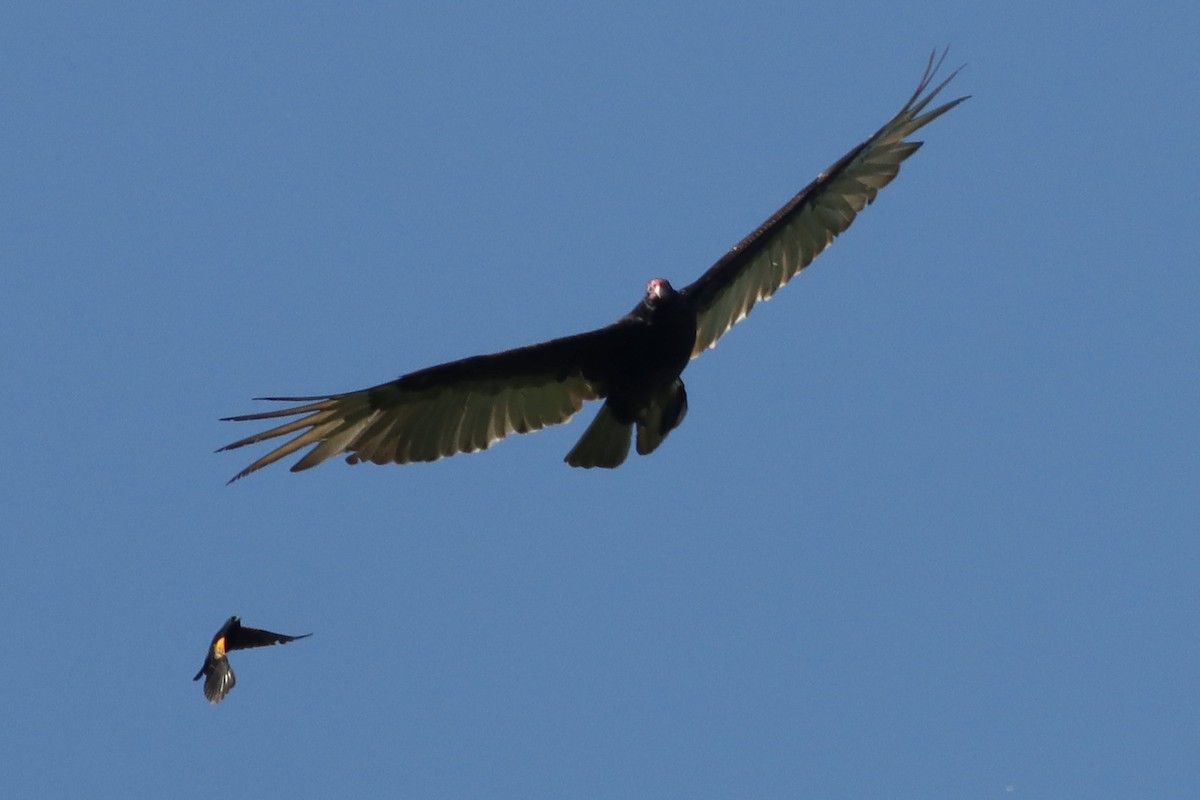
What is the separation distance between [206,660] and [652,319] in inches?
146

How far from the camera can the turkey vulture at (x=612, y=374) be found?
1157 cm

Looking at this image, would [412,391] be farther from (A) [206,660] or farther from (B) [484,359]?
(A) [206,660]

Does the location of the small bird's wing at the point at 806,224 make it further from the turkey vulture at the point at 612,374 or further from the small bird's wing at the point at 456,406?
the small bird's wing at the point at 456,406

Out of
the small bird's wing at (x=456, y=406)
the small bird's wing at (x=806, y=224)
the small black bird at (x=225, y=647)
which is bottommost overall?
the small black bird at (x=225, y=647)

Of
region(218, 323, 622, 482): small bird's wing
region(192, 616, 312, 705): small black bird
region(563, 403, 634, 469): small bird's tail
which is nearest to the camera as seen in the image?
region(192, 616, 312, 705): small black bird

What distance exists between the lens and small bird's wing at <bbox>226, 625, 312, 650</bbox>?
433 inches

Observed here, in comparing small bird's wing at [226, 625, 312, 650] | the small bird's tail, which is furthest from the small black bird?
the small bird's tail

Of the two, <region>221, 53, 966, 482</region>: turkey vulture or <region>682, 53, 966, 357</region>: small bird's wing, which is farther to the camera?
<region>682, 53, 966, 357</region>: small bird's wing

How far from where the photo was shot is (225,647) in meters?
10.8

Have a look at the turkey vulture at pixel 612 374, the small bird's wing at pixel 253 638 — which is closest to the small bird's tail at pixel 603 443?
the turkey vulture at pixel 612 374

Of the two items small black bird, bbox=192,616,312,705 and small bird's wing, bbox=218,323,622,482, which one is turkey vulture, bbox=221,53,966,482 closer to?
small bird's wing, bbox=218,323,622,482

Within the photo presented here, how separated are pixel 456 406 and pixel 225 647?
2371 mm

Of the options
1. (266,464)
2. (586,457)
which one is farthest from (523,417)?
(266,464)

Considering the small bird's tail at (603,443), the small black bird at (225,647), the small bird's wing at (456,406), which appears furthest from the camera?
the small bird's tail at (603,443)
